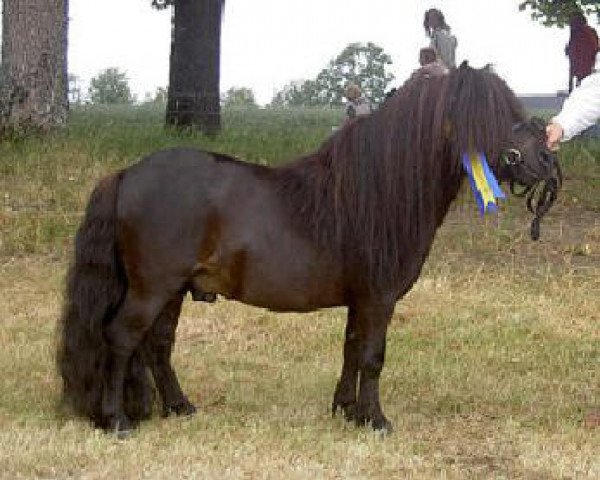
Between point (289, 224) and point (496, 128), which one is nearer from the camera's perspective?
point (496, 128)

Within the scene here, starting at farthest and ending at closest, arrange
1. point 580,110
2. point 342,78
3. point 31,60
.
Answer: point 342,78, point 31,60, point 580,110

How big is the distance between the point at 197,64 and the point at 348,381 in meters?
8.96

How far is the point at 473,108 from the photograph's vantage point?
5.39 metres

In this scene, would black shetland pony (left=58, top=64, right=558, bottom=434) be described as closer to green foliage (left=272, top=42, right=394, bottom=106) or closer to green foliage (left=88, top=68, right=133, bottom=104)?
green foliage (left=88, top=68, right=133, bottom=104)

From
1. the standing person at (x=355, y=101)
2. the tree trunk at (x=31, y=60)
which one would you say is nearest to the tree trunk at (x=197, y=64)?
the standing person at (x=355, y=101)

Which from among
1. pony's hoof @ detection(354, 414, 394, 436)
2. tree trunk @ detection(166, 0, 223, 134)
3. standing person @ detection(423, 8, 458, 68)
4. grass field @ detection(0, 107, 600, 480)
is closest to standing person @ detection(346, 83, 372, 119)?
grass field @ detection(0, 107, 600, 480)

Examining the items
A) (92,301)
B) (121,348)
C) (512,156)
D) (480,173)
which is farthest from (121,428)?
(512,156)

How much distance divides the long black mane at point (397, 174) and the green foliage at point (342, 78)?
55.7 meters

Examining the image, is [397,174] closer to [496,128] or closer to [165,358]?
[496,128]

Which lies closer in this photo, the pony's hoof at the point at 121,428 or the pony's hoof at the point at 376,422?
the pony's hoof at the point at 121,428

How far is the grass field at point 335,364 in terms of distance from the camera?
17.3 ft

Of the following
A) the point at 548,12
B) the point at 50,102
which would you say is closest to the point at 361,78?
the point at 548,12

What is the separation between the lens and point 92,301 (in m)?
5.65

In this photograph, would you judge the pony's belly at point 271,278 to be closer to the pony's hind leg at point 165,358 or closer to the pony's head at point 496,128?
the pony's hind leg at point 165,358
